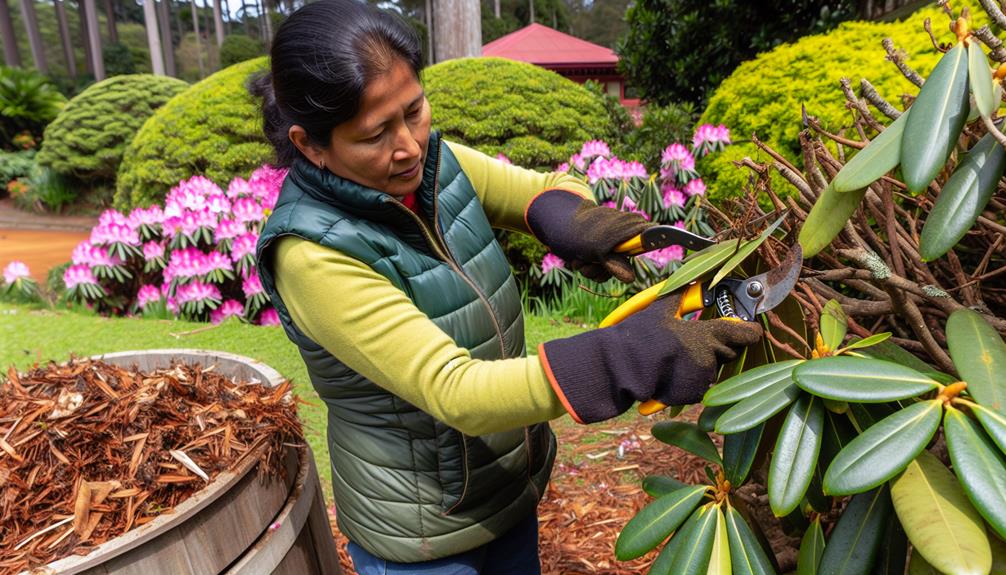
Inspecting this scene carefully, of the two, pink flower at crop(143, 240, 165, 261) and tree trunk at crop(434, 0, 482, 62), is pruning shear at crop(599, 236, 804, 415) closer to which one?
pink flower at crop(143, 240, 165, 261)

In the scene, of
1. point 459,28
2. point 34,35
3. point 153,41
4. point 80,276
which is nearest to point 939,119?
point 80,276

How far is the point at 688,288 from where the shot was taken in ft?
3.26

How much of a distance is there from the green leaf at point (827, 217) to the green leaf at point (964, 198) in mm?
85

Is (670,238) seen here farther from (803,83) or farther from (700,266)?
(803,83)

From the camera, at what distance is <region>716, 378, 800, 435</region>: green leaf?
760 millimetres

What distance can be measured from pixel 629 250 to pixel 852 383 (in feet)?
2.20

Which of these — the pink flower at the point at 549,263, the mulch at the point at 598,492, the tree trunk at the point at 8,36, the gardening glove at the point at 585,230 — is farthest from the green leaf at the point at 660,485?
the tree trunk at the point at 8,36

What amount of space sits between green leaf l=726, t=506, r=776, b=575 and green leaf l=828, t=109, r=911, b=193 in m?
0.51

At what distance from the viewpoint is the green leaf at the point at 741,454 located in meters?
0.92

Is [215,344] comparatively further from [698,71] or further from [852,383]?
[698,71]

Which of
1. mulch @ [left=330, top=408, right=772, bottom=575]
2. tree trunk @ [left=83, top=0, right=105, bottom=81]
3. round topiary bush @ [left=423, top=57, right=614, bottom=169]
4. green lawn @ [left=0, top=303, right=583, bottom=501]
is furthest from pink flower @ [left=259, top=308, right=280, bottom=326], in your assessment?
tree trunk @ [left=83, top=0, right=105, bottom=81]

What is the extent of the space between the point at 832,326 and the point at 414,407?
0.76 metres

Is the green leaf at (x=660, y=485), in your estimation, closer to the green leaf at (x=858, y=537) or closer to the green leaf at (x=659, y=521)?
the green leaf at (x=659, y=521)

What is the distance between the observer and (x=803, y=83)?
125 inches
